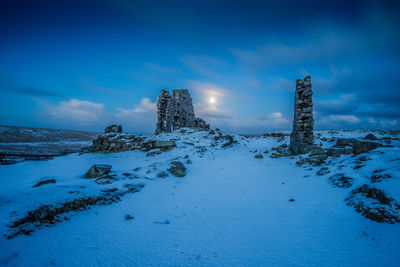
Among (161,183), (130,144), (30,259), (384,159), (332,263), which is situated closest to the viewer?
(30,259)

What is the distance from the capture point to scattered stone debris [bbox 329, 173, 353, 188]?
5045 mm

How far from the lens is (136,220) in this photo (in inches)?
141

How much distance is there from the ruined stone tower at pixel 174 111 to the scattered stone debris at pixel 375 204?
19481 mm

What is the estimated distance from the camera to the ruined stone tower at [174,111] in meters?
21.7

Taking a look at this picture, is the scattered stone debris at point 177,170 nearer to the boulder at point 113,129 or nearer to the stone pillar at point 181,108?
the boulder at point 113,129

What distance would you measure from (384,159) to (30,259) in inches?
390

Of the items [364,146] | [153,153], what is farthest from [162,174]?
[364,146]

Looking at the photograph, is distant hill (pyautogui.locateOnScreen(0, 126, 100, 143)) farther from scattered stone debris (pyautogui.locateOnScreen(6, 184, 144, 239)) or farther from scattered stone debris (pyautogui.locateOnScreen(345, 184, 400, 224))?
scattered stone debris (pyautogui.locateOnScreen(345, 184, 400, 224))

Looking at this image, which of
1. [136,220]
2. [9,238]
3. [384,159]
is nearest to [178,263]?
[136,220]

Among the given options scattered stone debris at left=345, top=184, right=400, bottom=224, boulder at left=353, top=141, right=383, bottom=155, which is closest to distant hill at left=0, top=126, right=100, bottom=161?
scattered stone debris at left=345, top=184, right=400, bottom=224

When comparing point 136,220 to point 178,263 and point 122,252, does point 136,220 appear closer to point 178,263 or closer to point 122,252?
point 122,252

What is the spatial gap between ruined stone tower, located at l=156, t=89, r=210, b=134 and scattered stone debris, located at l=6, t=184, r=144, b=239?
17.4m

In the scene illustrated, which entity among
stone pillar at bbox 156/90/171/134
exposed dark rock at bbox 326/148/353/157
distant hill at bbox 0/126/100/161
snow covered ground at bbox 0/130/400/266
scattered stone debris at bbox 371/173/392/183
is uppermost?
stone pillar at bbox 156/90/171/134

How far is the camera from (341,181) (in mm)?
5375
